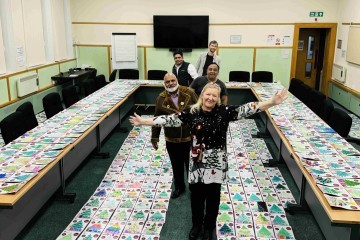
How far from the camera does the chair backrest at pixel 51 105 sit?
494cm

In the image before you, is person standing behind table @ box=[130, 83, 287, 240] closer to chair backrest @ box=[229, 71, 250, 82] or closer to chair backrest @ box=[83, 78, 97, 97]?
chair backrest @ box=[83, 78, 97, 97]

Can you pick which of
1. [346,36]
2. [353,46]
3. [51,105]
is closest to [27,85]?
[51,105]

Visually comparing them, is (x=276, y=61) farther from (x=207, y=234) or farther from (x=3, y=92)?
(x=207, y=234)

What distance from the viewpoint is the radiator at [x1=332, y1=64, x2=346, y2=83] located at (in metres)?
8.48

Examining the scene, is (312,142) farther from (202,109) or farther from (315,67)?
(315,67)

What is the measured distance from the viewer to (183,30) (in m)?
9.28

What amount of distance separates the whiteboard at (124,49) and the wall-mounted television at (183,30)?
67cm

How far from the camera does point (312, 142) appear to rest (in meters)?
3.66

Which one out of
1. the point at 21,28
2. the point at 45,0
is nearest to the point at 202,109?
the point at 21,28

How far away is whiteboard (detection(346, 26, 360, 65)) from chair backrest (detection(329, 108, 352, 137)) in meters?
3.79

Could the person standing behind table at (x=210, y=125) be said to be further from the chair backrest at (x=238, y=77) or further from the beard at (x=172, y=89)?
the chair backrest at (x=238, y=77)

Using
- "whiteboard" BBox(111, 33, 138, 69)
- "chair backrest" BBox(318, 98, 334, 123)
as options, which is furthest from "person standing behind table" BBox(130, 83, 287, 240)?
"whiteboard" BBox(111, 33, 138, 69)

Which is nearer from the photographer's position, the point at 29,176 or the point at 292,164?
the point at 29,176

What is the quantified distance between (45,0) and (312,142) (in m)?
7.00
